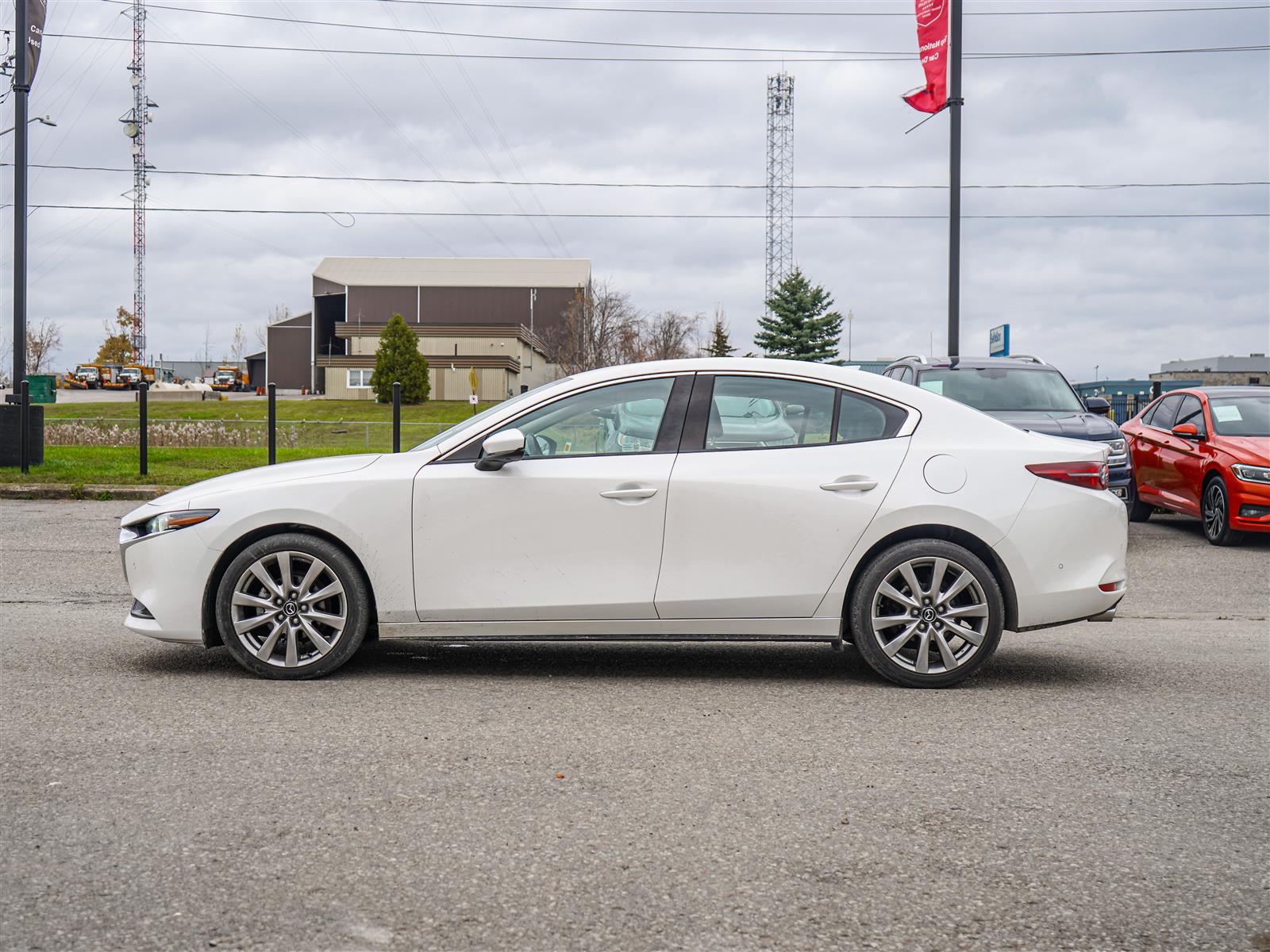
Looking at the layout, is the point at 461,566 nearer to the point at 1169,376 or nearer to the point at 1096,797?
Result: the point at 1096,797

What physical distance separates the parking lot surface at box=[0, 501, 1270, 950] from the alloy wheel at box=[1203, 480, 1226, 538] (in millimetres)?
6289

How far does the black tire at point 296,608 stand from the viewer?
5.57 m

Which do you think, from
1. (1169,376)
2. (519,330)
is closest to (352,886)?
(1169,376)

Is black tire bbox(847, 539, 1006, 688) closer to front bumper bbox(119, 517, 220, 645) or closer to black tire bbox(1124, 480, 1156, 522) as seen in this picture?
front bumper bbox(119, 517, 220, 645)

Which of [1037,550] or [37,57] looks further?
[37,57]

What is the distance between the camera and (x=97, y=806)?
147 inches

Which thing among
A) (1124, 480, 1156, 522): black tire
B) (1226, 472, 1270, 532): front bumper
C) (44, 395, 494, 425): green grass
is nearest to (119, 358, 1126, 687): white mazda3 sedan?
(1226, 472, 1270, 532): front bumper

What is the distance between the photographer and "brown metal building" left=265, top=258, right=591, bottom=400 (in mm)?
84125

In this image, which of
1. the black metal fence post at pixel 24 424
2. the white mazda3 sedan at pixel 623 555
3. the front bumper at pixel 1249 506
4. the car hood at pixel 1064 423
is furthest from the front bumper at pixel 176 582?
the black metal fence post at pixel 24 424

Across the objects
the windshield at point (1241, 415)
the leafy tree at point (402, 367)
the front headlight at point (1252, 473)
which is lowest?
the front headlight at point (1252, 473)

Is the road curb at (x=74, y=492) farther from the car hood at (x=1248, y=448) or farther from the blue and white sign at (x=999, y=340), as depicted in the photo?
the blue and white sign at (x=999, y=340)

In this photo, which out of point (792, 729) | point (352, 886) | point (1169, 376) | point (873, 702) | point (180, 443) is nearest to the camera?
point (352, 886)

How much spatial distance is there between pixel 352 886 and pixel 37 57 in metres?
19.4

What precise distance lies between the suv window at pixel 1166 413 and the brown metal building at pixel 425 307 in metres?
69.8
